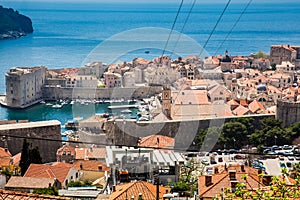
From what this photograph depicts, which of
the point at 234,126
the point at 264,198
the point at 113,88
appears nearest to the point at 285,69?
the point at 113,88

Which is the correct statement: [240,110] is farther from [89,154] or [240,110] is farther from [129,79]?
[129,79]

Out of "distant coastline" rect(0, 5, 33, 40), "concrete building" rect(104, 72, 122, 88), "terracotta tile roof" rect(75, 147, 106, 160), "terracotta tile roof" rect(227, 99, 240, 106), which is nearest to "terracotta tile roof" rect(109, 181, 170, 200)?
"terracotta tile roof" rect(75, 147, 106, 160)

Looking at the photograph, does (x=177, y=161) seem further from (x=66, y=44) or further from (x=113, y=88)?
(x=66, y=44)

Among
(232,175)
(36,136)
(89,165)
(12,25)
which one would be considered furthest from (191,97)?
(12,25)

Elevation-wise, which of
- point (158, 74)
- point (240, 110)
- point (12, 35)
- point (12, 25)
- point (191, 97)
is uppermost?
point (12, 25)

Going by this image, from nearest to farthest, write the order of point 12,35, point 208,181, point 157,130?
point 208,181 → point 157,130 → point 12,35

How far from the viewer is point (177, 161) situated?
6242mm

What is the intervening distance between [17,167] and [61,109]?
10375 mm

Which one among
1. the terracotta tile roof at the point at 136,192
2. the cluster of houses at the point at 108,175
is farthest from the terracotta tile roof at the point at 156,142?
the terracotta tile roof at the point at 136,192

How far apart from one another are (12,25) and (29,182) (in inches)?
1368

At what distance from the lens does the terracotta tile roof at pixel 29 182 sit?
5594 mm

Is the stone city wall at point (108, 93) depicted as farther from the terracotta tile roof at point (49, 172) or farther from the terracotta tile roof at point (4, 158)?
the terracotta tile roof at point (49, 172)

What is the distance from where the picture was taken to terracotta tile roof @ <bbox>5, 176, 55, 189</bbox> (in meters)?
5.59

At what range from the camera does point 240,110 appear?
12406 mm
